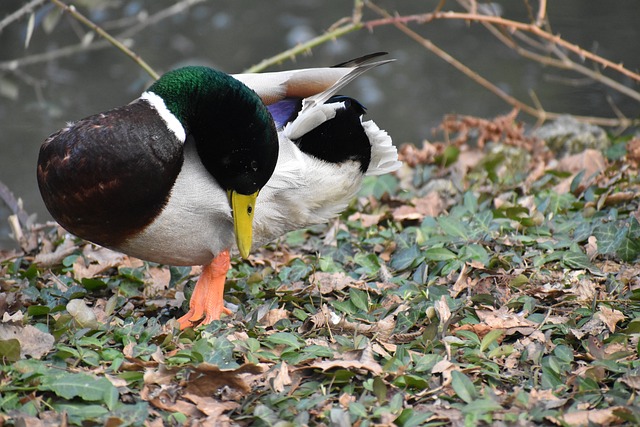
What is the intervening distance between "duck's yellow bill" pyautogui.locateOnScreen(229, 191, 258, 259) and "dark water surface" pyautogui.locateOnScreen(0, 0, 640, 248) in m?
4.54

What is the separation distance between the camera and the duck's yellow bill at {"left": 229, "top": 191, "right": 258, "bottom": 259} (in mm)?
3146

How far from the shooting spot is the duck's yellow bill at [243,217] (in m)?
3.15

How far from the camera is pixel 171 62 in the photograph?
28.6 ft

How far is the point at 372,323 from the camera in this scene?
10.4ft

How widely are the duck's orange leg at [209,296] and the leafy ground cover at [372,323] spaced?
106mm

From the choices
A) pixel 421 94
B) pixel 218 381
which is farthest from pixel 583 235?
pixel 421 94

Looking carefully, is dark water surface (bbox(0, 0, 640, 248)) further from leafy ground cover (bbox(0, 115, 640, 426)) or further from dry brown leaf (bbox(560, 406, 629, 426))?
dry brown leaf (bbox(560, 406, 629, 426))

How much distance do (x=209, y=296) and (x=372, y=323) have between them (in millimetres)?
660

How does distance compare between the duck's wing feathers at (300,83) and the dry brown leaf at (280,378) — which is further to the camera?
the duck's wing feathers at (300,83)

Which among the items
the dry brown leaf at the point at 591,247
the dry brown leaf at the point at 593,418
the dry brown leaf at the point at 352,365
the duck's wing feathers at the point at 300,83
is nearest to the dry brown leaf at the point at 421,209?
the dry brown leaf at the point at 591,247

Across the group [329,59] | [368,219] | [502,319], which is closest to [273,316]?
[502,319]

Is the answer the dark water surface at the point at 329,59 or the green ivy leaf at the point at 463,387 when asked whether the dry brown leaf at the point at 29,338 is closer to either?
the green ivy leaf at the point at 463,387

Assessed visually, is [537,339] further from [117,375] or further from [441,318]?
[117,375]

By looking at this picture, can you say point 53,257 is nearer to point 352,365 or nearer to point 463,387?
point 352,365
